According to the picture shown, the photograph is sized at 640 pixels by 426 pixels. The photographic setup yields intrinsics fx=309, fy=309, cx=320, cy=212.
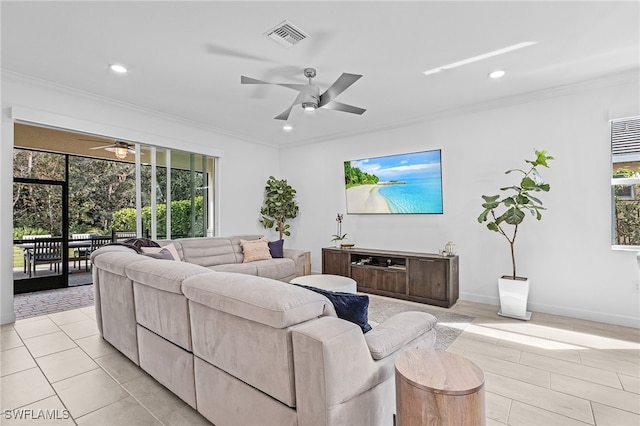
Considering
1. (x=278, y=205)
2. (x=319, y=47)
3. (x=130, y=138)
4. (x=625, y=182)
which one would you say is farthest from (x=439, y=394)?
(x=278, y=205)

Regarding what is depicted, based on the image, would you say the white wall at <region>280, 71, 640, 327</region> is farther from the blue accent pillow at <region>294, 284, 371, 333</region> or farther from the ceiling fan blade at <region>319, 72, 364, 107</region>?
the blue accent pillow at <region>294, 284, 371, 333</region>

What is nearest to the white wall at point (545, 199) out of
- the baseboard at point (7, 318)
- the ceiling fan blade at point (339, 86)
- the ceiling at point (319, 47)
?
the ceiling at point (319, 47)

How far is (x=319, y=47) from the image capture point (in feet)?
8.89

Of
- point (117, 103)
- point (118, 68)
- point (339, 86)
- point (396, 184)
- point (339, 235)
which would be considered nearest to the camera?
point (339, 86)

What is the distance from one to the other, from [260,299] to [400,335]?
750 mm

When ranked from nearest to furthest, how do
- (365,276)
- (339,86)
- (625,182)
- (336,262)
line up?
(339,86)
(625,182)
(365,276)
(336,262)

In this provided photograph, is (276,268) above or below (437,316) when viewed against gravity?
above

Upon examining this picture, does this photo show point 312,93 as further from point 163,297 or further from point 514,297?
point 514,297

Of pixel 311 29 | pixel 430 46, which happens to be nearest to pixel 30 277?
pixel 311 29

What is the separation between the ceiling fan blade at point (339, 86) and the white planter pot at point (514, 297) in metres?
2.87

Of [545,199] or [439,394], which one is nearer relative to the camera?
[439,394]

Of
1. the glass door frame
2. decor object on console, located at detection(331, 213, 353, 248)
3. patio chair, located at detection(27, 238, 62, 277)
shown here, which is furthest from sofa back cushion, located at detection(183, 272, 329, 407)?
patio chair, located at detection(27, 238, 62, 277)

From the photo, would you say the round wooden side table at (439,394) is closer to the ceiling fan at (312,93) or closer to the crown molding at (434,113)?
the ceiling fan at (312,93)

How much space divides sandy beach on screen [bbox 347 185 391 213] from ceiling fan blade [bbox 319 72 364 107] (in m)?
2.37
